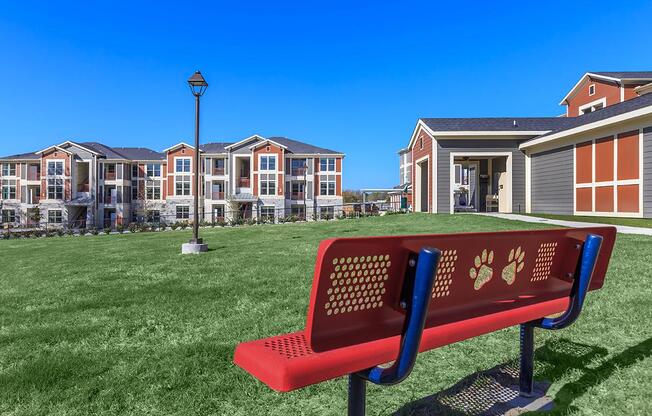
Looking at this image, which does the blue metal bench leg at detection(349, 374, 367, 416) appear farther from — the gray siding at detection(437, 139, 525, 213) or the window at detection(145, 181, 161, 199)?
the window at detection(145, 181, 161, 199)

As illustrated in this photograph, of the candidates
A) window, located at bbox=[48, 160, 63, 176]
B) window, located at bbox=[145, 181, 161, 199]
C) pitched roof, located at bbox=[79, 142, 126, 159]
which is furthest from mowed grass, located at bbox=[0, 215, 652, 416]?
pitched roof, located at bbox=[79, 142, 126, 159]

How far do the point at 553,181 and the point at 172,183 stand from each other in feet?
139

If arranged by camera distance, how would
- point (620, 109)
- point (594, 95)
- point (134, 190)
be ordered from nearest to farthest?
point (620, 109), point (594, 95), point (134, 190)

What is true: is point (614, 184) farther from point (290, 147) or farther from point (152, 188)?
point (152, 188)

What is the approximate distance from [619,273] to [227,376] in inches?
235

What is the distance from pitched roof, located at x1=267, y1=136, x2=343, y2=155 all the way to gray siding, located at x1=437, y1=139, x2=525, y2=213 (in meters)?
26.4

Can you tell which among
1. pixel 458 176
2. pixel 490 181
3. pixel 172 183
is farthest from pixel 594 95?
pixel 172 183

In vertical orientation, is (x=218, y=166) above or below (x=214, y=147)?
below

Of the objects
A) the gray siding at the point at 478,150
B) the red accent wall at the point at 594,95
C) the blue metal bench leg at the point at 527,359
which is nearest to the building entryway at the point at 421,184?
the gray siding at the point at 478,150

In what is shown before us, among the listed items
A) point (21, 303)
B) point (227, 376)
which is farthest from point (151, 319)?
point (21, 303)

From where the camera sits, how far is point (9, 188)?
48.7 metres

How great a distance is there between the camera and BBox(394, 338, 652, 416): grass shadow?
242cm

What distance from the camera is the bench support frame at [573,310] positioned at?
2447 millimetres

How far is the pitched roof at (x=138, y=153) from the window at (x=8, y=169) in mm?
11591
